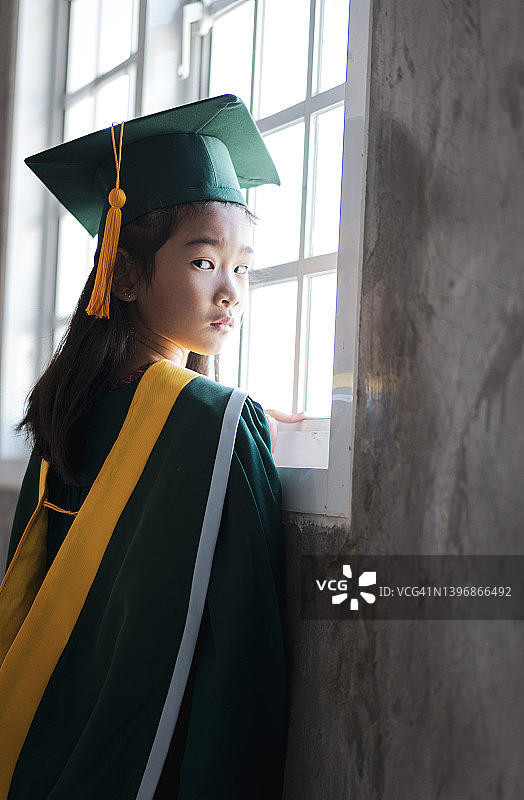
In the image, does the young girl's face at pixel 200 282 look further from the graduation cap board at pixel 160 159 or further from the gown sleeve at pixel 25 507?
the gown sleeve at pixel 25 507

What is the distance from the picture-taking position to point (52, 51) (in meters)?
2.46

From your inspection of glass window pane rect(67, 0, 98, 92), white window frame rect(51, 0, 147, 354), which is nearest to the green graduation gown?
white window frame rect(51, 0, 147, 354)

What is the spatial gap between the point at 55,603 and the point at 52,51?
1.89 meters

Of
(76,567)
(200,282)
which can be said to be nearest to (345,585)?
(76,567)

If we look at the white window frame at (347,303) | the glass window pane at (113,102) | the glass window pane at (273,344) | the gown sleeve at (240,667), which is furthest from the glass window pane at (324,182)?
the glass window pane at (113,102)

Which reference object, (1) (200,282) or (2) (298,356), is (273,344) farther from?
(1) (200,282)

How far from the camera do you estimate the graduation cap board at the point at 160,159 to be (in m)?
1.24

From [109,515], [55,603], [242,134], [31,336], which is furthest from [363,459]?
[31,336]

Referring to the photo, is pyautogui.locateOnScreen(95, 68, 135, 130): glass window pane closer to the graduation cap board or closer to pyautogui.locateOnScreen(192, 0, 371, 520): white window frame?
the graduation cap board

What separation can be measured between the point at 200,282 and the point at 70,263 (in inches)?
51.3

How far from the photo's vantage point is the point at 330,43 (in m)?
1.58

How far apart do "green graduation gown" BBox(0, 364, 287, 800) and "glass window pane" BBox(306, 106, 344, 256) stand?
0.57m

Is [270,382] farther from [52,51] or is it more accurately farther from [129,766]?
[52,51]

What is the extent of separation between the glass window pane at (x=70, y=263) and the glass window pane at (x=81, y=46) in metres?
0.42
